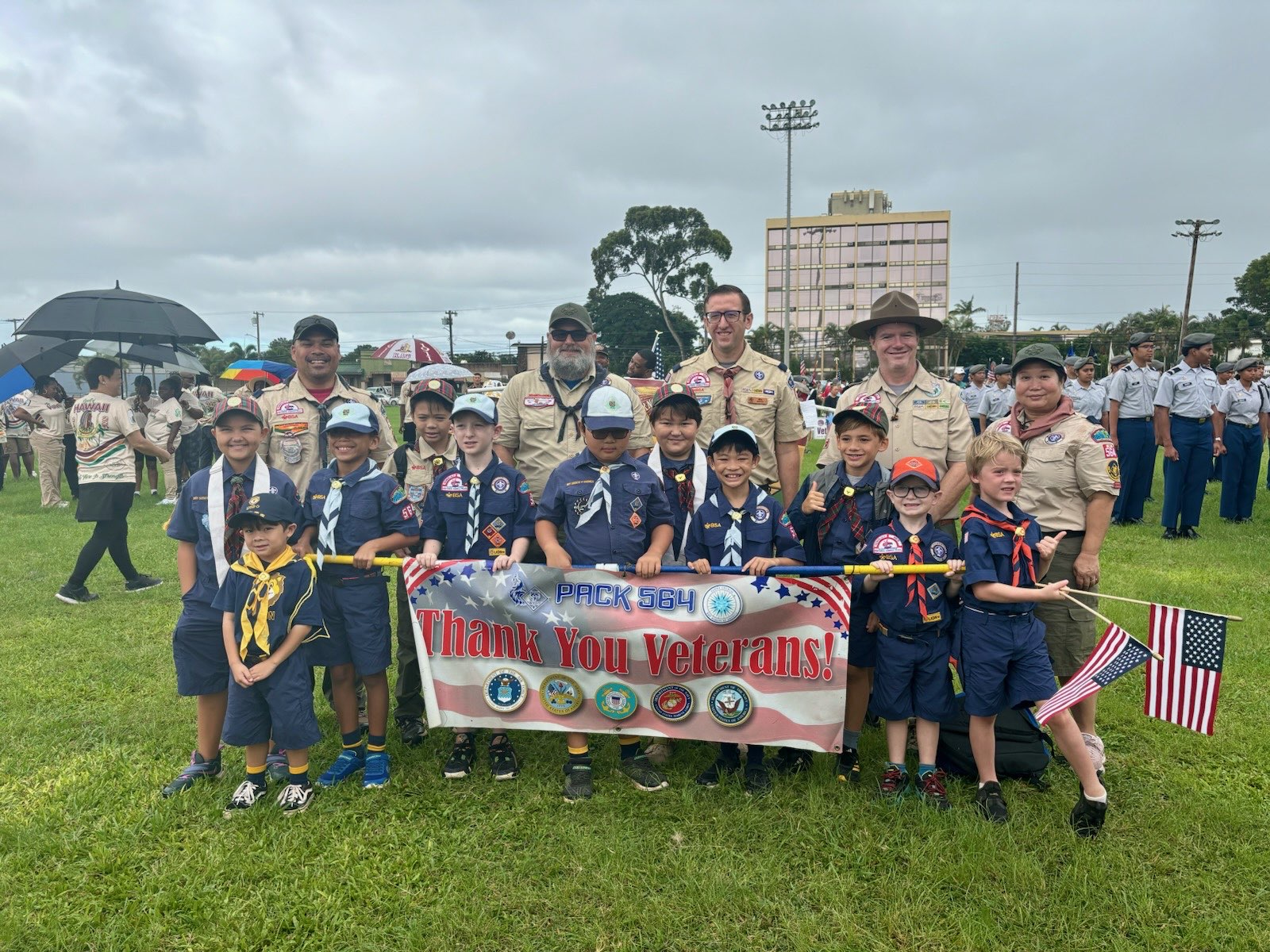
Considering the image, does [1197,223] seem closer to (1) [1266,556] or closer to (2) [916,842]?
(1) [1266,556]

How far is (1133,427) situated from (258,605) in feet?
37.0

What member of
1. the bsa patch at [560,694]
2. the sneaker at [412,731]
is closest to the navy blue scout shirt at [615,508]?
the bsa patch at [560,694]

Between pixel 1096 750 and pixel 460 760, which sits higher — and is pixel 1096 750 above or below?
above

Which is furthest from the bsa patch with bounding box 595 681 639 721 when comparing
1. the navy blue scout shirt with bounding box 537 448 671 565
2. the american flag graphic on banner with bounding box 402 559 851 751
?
the navy blue scout shirt with bounding box 537 448 671 565

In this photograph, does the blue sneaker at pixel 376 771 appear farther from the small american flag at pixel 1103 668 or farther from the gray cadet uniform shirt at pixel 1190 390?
the gray cadet uniform shirt at pixel 1190 390

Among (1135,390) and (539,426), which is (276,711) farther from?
(1135,390)

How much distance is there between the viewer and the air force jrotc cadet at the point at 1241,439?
10.1 meters

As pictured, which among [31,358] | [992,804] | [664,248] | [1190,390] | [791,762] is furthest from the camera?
[664,248]

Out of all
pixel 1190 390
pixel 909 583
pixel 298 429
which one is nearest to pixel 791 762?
pixel 909 583

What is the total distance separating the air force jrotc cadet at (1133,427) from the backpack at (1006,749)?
25.8 feet

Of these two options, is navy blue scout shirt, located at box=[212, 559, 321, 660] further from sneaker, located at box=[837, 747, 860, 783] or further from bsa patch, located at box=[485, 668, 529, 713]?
sneaker, located at box=[837, 747, 860, 783]

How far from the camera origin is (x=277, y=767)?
4.11 meters

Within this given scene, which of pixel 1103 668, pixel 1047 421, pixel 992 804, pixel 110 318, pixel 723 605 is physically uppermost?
pixel 110 318

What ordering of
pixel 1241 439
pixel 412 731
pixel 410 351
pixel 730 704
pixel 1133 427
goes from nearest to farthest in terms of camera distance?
1. pixel 730 704
2. pixel 412 731
3. pixel 1241 439
4. pixel 1133 427
5. pixel 410 351
